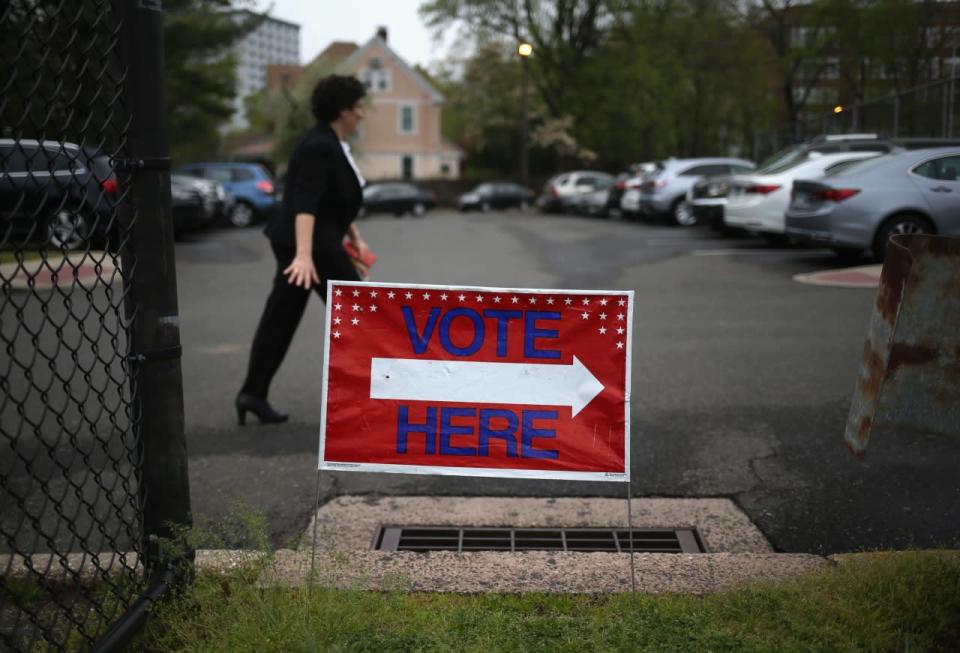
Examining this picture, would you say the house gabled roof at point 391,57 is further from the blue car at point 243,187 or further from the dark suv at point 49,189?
the dark suv at point 49,189

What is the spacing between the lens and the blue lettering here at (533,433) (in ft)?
10.5

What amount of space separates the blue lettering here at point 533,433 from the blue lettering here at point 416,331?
417 mm

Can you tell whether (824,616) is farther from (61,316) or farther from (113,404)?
(61,316)

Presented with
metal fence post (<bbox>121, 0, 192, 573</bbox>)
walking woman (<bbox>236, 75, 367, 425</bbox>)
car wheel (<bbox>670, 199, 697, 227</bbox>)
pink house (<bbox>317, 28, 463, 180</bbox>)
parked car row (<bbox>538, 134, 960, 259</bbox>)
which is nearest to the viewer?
→ metal fence post (<bbox>121, 0, 192, 573</bbox>)

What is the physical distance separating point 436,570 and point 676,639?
38.5 inches

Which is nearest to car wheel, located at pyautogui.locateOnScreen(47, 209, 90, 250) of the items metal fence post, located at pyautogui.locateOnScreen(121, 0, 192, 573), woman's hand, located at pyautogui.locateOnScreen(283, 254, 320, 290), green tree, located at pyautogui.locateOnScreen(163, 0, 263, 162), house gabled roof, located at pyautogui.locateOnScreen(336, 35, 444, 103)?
metal fence post, located at pyautogui.locateOnScreen(121, 0, 192, 573)

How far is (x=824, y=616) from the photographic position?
2945 mm

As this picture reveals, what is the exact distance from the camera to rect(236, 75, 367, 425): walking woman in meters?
5.00

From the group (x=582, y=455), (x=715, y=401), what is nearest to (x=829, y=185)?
(x=715, y=401)

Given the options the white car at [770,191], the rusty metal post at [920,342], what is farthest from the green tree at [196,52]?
the rusty metal post at [920,342]

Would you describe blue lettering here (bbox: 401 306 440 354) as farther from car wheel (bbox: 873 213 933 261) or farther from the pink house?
the pink house

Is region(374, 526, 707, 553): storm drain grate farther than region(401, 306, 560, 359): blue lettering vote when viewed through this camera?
Yes

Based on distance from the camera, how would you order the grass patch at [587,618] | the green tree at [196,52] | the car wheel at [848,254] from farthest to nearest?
the green tree at [196,52] < the car wheel at [848,254] < the grass patch at [587,618]

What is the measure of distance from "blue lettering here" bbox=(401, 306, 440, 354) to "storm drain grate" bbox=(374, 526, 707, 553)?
1.03 m
